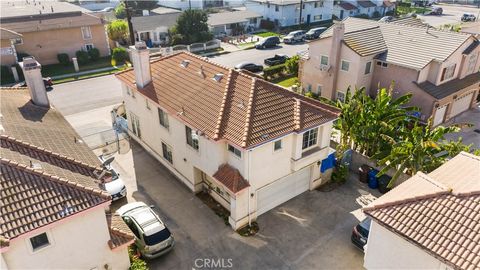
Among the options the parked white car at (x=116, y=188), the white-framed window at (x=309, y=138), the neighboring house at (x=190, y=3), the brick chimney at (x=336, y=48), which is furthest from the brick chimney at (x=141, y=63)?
the neighboring house at (x=190, y=3)

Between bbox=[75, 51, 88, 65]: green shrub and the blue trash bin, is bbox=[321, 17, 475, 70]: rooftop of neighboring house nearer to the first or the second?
the blue trash bin

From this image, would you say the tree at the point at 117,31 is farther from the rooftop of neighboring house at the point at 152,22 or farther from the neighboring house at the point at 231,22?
the neighboring house at the point at 231,22

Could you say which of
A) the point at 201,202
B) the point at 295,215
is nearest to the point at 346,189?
Result: the point at 295,215

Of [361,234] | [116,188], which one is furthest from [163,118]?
[361,234]

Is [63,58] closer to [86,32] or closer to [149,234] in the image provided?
[86,32]

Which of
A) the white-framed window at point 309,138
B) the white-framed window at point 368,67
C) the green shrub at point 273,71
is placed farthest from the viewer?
the green shrub at point 273,71

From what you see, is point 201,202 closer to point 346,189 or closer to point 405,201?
point 346,189

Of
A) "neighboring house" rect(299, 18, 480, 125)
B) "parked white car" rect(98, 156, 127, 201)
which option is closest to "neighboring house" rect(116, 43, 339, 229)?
"parked white car" rect(98, 156, 127, 201)
